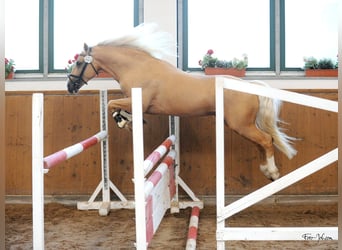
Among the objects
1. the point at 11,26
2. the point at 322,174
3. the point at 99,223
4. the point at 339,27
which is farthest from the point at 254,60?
the point at 339,27

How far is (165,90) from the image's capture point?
2484 millimetres

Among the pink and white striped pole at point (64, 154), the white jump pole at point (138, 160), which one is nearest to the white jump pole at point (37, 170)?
the pink and white striped pole at point (64, 154)

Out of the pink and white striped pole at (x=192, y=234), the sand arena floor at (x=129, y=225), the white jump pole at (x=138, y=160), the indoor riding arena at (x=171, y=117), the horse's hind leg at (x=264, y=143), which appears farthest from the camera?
the indoor riding arena at (x=171, y=117)

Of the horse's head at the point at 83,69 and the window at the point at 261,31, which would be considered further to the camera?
the window at the point at 261,31

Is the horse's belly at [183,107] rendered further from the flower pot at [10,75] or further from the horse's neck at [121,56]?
the flower pot at [10,75]

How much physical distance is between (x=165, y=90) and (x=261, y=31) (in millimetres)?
1531

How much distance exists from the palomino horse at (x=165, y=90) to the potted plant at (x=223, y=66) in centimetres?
89

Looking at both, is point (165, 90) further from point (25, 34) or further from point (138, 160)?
point (25, 34)

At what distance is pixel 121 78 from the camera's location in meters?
2.60

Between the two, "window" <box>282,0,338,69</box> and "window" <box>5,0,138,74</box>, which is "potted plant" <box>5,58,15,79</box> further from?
"window" <box>282,0,338,69</box>

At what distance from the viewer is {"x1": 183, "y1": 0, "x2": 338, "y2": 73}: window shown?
351 cm

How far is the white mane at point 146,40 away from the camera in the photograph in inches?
102

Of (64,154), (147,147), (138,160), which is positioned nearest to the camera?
(138,160)

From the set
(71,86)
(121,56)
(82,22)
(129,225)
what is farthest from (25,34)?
(129,225)
